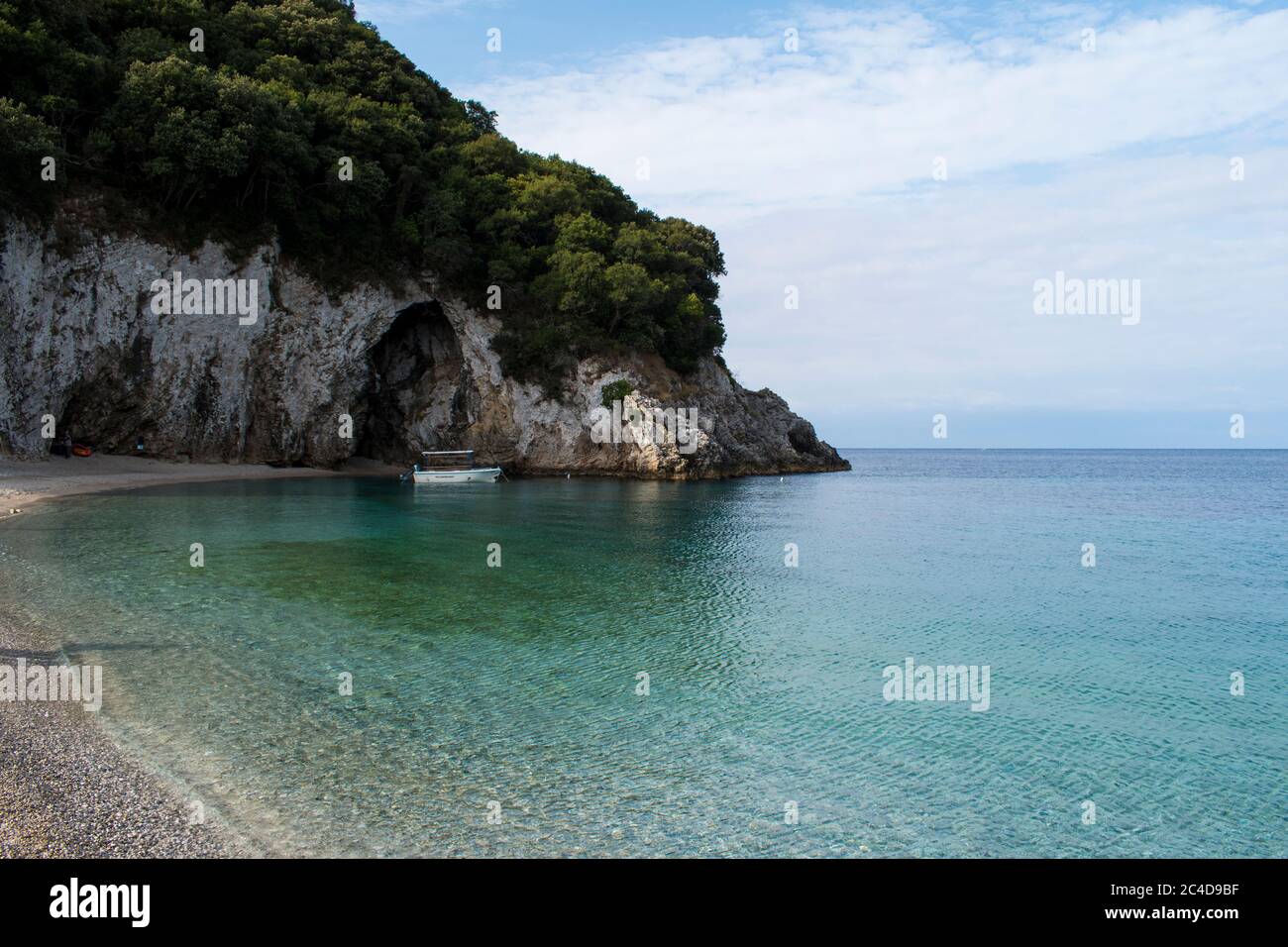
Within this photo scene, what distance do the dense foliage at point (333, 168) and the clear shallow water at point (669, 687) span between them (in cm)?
2347

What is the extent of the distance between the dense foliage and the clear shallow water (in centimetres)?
2347

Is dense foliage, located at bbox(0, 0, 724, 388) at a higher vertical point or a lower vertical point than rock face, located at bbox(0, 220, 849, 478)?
higher

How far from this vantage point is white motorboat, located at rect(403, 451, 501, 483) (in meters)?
46.3

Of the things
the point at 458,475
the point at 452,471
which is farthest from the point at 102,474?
the point at 458,475

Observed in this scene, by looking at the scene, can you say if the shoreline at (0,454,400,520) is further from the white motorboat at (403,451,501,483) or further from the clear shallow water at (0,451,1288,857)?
the clear shallow water at (0,451,1288,857)

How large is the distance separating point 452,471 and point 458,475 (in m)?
0.51

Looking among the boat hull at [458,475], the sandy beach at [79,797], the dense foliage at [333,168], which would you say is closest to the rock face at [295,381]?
the dense foliage at [333,168]

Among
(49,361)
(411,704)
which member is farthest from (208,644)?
(49,361)

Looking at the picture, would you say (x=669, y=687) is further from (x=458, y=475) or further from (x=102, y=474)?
(x=458, y=475)

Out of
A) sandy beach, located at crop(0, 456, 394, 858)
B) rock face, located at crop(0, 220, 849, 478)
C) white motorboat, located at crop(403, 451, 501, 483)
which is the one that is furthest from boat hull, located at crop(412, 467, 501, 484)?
A: sandy beach, located at crop(0, 456, 394, 858)

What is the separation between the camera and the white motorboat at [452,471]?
46.3m

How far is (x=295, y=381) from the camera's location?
48062 millimetres

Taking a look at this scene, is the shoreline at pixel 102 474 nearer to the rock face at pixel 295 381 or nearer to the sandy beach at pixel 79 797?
the rock face at pixel 295 381
